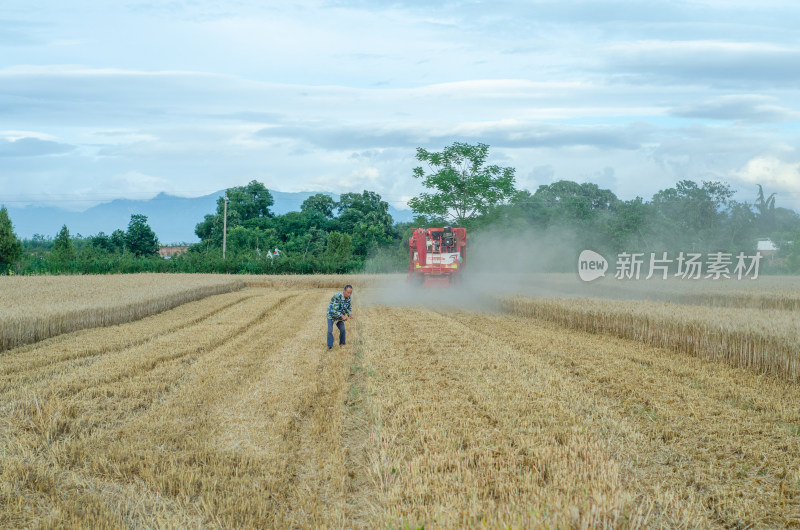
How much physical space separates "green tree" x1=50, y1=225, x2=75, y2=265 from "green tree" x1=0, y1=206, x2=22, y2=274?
2.41m

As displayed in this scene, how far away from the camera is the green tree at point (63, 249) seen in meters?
44.7

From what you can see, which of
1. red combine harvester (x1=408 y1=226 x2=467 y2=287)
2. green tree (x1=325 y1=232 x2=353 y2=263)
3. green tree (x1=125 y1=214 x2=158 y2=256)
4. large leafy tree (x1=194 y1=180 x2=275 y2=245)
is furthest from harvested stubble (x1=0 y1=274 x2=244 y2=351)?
large leafy tree (x1=194 y1=180 x2=275 y2=245)

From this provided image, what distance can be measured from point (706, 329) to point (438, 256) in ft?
48.1

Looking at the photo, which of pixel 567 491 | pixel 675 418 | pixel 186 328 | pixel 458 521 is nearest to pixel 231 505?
pixel 458 521

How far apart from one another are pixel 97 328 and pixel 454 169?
41988 mm

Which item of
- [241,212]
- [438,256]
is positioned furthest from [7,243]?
[241,212]

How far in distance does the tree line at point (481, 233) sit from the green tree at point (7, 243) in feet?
0.21

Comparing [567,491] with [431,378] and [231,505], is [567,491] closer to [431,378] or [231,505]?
[231,505]

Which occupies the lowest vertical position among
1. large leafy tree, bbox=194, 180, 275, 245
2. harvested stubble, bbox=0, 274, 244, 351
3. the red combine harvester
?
harvested stubble, bbox=0, 274, 244, 351

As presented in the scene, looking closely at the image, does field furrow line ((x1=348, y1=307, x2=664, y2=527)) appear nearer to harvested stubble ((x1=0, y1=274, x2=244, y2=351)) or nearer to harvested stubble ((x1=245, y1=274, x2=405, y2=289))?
harvested stubble ((x1=0, y1=274, x2=244, y2=351))

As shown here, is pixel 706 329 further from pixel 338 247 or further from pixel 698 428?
pixel 338 247

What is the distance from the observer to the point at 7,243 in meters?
45.2

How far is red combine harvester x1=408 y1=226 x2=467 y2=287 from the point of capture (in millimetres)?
25969

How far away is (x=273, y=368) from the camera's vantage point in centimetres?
1095
